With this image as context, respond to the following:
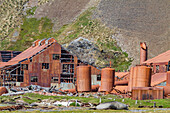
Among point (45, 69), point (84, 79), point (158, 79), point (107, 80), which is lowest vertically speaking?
point (107, 80)

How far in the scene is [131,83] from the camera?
58.5 metres

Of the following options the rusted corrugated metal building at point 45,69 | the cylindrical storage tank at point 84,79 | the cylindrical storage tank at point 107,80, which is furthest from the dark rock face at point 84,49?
the cylindrical storage tank at point 84,79

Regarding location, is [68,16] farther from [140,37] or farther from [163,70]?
[163,70]

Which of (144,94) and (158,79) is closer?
(144,94)

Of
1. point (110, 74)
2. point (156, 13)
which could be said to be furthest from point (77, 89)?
point (156, 13)

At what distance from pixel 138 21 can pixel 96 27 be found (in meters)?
15.4

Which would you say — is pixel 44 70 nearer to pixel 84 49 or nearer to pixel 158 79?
pixel 158 79

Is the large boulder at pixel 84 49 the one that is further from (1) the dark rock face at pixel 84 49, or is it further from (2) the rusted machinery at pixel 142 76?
(2) the rusted machinery at pixel 142 76

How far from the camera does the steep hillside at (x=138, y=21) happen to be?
111 metres

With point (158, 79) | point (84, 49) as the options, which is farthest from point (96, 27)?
point (158, 79)

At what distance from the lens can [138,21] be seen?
124 m

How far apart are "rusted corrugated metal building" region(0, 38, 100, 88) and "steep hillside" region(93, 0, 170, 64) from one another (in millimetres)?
36760

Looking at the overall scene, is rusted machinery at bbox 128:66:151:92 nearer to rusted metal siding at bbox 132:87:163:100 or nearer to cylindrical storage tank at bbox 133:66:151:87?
cylindrical storage tank at bbox 133:66:151:87

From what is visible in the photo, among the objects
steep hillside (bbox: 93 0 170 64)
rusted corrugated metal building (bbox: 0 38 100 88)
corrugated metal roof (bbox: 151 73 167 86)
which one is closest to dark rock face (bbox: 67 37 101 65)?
steep hillside (bbox: 93 0 170 64)
